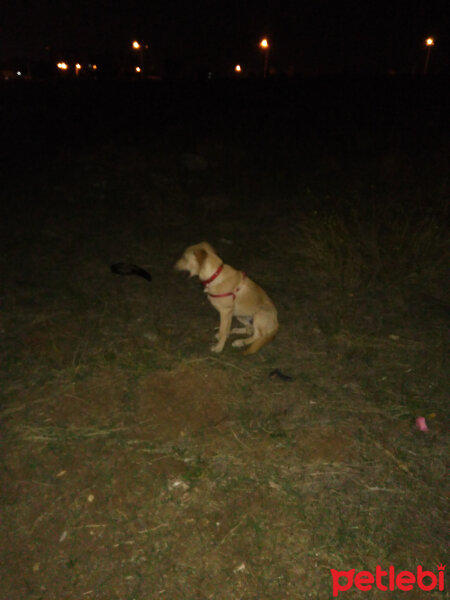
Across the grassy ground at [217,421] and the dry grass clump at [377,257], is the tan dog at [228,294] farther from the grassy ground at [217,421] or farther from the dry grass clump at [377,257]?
the dry grass clump at [377,257]

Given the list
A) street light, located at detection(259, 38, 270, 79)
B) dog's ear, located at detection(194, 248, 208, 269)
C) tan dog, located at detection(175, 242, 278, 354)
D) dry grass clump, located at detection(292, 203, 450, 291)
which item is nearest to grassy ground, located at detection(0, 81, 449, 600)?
dry grass clump, located at detection(292, 203, 450, 291)

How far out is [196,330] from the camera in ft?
15.8

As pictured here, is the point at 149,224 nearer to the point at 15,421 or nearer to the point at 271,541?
the point at 15,421

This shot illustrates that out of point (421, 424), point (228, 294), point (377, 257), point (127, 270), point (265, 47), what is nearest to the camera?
point (421, 424)

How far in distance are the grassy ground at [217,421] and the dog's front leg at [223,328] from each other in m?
0.14

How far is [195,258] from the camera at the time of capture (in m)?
3.91

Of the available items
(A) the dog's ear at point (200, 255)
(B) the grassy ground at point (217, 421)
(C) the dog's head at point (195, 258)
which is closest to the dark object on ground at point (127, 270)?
(B) the grassy ground at point (217, 421)

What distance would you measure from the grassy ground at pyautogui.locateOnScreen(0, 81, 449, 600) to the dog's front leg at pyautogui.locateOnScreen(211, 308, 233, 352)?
0.47ft

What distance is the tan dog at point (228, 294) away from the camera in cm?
397

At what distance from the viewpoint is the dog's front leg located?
13.9ft

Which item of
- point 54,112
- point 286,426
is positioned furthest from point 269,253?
point 54,112

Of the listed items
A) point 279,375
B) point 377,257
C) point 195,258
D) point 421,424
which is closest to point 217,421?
point 279,375

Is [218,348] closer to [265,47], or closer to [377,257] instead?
[377,257]

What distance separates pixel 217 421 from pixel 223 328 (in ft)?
3.99
